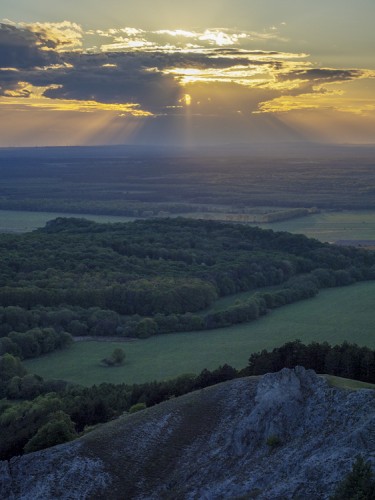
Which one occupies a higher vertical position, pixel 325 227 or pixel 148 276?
pixel 148 276

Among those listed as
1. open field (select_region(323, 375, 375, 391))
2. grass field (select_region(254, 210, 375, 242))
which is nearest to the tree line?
open field (select_region(323, 375, 375, 391))

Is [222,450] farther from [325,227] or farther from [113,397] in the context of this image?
[325,227]

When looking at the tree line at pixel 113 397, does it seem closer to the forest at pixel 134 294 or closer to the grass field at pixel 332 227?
the forest at pixel 134 294

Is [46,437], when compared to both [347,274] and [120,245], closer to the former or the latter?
[347,274]

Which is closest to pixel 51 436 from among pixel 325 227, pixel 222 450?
pixel 222 450

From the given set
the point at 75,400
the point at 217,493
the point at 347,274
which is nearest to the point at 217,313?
the point at 347,274

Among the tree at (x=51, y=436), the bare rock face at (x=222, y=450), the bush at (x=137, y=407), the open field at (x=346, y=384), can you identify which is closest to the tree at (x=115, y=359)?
the bush at (x=137, y=407)

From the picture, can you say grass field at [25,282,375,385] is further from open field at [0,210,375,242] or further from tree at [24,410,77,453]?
open field at [0,210,375,242]
